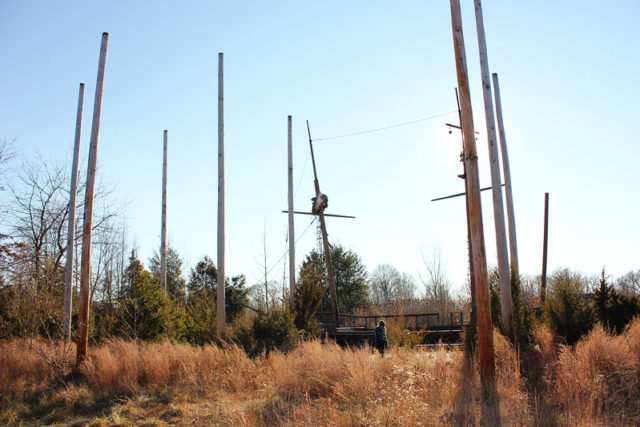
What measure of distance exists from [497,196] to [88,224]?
11032 mm

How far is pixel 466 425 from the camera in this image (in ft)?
18.2

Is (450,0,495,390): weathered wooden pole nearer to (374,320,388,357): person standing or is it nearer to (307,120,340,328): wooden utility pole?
(374,320,388,357): person standing

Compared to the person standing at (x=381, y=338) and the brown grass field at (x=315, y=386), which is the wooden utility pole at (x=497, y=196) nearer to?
A: the brown grass field at (x=315, y=386)

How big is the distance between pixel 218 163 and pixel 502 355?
36.5ft

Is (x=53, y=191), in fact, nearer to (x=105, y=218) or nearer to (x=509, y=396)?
(x=105, y=218)

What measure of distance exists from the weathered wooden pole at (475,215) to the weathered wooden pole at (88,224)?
9.03 m

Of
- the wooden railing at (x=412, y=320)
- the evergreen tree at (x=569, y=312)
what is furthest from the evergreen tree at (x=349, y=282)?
the evergreen tree at (x=569, y=312)

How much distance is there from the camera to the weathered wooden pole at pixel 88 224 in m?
11.1

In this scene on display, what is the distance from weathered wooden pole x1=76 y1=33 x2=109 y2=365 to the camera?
437 inches

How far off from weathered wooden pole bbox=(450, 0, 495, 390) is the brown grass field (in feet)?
1.84

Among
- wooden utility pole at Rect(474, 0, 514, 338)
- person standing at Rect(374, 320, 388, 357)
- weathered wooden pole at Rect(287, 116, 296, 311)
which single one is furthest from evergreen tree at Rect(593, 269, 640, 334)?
weathered wooden pole at Rect(287, 116, 296, 311)

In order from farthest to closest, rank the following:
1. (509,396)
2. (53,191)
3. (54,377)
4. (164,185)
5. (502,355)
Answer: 1. (53,191)
2. (164,185)
3. (54,377)
4. (502,355)
5. (509,396)

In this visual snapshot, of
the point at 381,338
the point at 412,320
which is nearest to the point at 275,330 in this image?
the point at 381,338

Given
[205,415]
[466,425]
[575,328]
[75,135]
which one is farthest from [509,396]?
[75,135]
